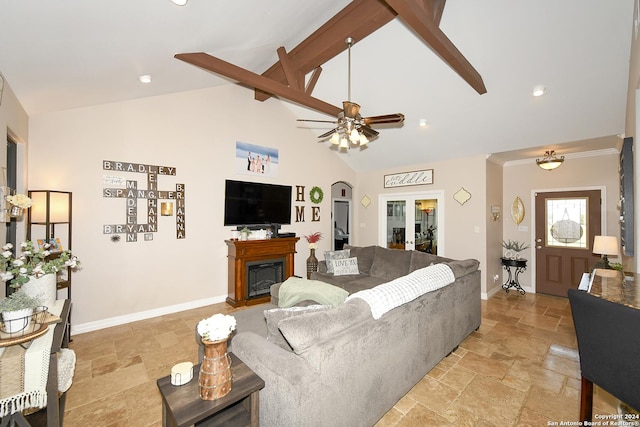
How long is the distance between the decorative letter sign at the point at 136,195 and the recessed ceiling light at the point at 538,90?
516cm

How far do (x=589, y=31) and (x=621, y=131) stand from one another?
2.01 meters

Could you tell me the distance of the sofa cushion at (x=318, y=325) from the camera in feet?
4.87

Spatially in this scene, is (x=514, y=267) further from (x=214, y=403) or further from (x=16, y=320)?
(x=16, y=320)

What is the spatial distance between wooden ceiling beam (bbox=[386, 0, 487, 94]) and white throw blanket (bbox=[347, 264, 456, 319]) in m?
2.24

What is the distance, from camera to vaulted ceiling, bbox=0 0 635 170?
6.59ft

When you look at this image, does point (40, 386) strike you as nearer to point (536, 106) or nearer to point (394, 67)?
point (394, 67)

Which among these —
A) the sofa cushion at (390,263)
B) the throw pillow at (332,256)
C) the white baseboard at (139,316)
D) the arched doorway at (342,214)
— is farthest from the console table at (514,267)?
the white baseboard at (139,316)

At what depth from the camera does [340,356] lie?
1.62 m

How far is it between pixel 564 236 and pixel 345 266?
4238 mm

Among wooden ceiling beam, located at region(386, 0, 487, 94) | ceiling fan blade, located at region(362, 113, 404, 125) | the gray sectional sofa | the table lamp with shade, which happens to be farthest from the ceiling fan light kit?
the table lamp with shade

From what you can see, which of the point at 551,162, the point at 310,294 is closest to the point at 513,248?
the point at 551,162

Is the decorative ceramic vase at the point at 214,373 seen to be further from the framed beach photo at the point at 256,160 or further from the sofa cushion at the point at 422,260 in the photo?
the framed beach photo at the point at 256,160

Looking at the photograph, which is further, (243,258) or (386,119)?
(243,258)

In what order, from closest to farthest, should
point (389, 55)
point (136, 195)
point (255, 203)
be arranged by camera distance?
point (389, 55), point (136, 195), point (255, 203)
